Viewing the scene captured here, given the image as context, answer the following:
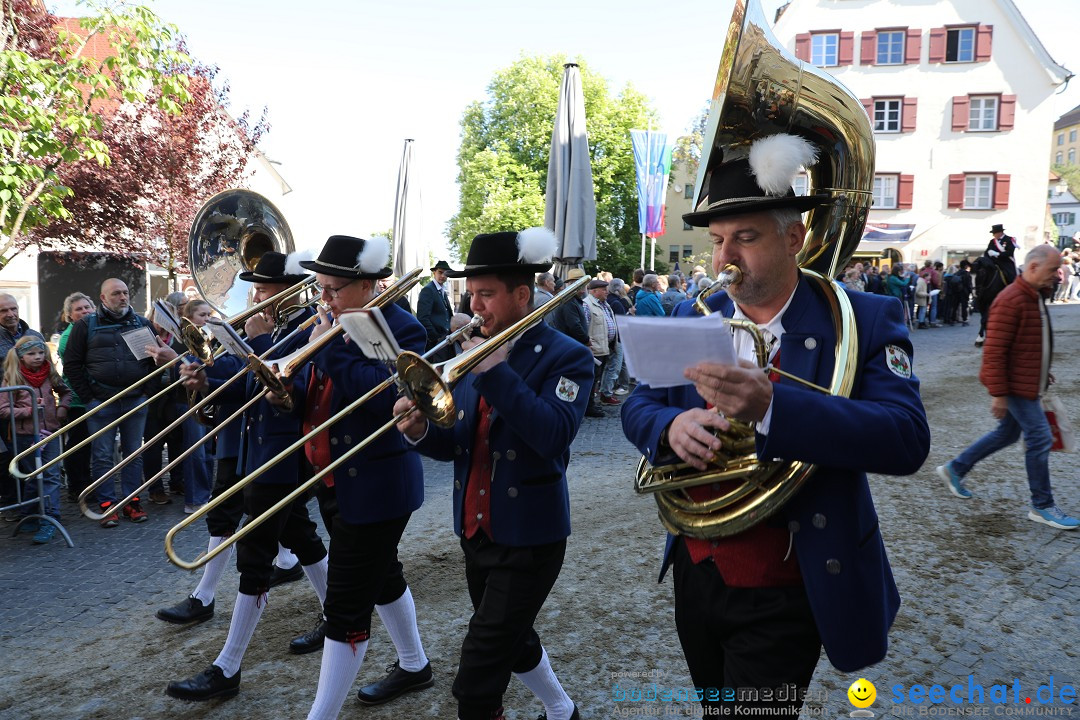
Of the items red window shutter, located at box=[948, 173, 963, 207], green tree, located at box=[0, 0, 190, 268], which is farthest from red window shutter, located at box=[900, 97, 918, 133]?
green tree, located at box=[0, 0, 190, 268]

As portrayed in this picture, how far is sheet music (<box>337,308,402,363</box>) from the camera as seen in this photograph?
2.42 metres

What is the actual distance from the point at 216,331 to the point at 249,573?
125cm

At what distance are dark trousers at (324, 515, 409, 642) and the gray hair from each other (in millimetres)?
2118

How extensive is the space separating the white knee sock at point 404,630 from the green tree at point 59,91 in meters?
6.15

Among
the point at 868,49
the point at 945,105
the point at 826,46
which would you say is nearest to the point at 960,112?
the point at 945,105

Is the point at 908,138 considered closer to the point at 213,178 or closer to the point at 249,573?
the point at 213,178

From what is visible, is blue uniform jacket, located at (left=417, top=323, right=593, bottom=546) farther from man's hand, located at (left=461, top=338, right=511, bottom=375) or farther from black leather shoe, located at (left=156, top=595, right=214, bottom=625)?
black leather shoe, located at (left=156, top=595, right=214, bottom=625)

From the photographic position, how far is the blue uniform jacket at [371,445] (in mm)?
3318

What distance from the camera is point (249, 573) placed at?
3.79 m

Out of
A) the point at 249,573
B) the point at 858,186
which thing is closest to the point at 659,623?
the point at 249,573

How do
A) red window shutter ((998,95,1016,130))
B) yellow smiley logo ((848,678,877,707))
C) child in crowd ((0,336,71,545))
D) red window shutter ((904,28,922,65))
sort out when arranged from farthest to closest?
red window shutter ((904,28,922,65)), red window shutter ((998,95,1016,130)), child in crowd ((0,336,71,545)), yellow smiley logo ((848,678,877,707))

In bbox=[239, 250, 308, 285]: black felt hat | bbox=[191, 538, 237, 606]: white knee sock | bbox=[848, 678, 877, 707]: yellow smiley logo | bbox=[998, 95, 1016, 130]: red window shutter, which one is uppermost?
bbox=[998, 95, 1016, 130]: red window shutter

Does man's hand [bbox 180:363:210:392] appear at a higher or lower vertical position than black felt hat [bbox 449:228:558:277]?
lower

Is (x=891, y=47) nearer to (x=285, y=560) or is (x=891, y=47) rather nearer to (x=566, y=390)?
Answer: (x=285, y=560)
